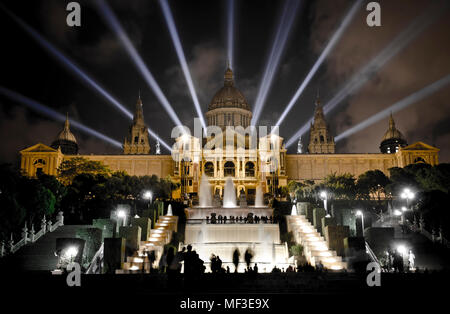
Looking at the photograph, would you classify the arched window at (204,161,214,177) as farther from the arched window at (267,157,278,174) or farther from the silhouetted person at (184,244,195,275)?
the silhouetted person at (184,244,195,275)

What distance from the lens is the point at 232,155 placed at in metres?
76.8

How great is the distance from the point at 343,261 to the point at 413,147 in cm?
6504

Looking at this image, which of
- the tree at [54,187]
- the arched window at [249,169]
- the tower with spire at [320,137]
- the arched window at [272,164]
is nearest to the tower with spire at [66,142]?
the arched window at [249,169]

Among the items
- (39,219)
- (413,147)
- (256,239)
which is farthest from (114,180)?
(413,147)

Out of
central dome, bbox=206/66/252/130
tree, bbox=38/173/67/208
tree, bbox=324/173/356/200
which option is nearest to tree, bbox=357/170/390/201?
tree, bbox=324/173/356/200

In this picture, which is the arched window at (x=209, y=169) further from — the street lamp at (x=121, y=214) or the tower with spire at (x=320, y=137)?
the street lamp at (x=121, y=214)

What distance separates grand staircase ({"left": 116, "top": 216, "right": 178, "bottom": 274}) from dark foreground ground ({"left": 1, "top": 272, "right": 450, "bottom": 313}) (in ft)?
12.7

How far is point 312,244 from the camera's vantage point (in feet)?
86.8

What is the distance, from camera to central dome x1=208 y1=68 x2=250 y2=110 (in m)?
103

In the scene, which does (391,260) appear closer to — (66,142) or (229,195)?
(229,195)

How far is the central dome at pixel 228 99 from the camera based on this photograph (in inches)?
4043

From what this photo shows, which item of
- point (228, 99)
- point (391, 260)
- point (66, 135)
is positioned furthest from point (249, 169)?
point (391, 260)

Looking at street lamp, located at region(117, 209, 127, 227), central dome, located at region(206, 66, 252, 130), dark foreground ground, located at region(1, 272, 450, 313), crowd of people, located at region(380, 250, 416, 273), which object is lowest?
dark foreground ground, located at region(1, 272, 450, 313)

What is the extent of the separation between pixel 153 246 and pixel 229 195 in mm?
37634
